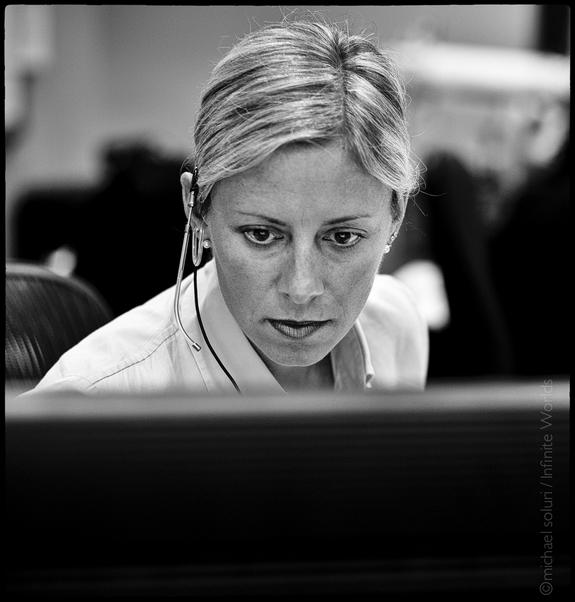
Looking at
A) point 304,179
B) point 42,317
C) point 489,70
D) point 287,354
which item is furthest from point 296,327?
point 489,70

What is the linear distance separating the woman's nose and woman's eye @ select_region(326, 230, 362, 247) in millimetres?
20

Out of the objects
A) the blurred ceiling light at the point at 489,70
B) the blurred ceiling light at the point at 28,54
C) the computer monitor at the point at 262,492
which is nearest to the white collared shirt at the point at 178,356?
the computer monitor at the point at 262,492

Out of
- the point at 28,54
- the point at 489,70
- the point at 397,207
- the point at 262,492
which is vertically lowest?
the point at 262,492

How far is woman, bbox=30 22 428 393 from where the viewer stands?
0.70m

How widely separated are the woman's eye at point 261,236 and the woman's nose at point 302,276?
21mm

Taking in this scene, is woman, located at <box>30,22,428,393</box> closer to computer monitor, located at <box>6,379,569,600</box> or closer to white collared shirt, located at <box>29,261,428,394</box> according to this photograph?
white collared shirt, located at <box>29,261,428,394</box>

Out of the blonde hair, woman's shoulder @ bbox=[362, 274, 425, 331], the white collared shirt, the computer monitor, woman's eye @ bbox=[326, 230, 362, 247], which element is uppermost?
the blonde hair

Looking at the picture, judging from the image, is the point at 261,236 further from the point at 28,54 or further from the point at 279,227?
the point at 28,54

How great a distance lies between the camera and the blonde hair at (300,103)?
694 mm

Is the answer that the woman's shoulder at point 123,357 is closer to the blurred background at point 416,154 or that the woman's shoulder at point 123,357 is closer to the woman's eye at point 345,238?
the blurred background at point 416,154

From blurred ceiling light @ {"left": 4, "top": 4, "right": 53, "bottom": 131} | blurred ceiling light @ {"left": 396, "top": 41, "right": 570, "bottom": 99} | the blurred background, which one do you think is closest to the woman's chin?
the blurred background

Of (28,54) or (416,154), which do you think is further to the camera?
(28,54)

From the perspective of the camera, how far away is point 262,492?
2.01 ft

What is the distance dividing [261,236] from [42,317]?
0.95ft
